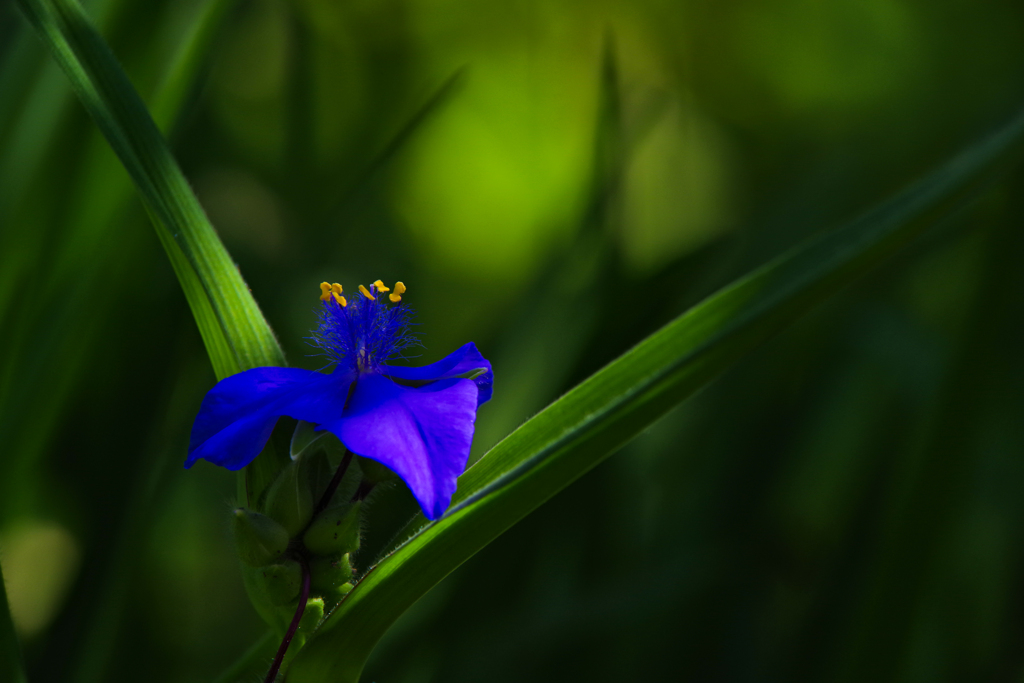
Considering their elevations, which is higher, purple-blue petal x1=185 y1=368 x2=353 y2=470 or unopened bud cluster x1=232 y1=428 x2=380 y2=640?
purple-blue petal x1=185 y1=368 x2=353 y2=470

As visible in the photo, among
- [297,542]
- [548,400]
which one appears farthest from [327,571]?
[548,400]

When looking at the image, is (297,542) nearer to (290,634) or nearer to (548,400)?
(290,634)

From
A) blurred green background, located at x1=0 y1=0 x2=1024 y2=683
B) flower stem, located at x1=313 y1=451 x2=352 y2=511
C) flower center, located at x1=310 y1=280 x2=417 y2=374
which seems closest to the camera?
flower stem, located at x1=313 y1=451 x2=352 y2=511

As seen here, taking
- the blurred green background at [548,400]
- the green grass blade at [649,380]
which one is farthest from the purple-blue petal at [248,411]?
the blurred green background at [548,400]

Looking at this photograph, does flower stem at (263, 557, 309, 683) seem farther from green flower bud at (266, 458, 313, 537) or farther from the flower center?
the flower center

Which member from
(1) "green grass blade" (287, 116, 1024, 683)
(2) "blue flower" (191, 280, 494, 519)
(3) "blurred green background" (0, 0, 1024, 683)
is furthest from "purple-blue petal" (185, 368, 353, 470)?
(3) "blurred green background" (0, 0, 1024, 683)

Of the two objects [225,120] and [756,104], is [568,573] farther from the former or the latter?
[756,104]

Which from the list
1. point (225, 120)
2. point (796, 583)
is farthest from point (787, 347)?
point (225, 120)
